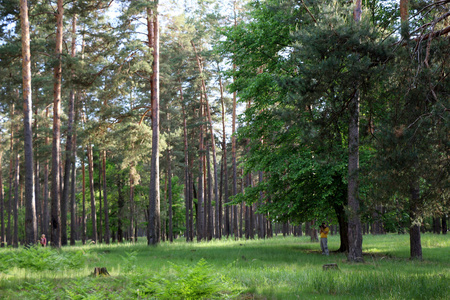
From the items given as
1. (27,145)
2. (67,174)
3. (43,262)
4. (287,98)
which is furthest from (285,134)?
(67,174)

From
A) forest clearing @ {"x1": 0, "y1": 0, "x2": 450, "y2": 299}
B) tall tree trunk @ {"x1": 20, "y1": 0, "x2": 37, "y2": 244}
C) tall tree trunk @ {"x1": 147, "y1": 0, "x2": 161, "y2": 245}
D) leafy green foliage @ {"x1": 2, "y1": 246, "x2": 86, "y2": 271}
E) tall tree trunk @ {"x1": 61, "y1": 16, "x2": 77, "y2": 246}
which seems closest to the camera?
forest clearing @ {"x1": 0, "y1": 0, "x2": 450, "y2": 299}

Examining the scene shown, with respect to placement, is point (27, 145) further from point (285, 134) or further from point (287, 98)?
point (287, 98)

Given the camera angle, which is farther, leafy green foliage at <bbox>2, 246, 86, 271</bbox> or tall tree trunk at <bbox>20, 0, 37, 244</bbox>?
tall tree trunk at <bbox>20, 0, 37, 244</bbox>

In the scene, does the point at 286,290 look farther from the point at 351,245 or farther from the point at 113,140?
the point at 113,140

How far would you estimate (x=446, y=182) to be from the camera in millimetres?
7898

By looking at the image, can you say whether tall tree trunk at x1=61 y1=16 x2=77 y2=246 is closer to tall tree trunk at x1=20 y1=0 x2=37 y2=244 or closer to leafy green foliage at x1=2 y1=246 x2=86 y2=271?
tall tree trunk at x1=20 y1=0 x2=37 y2=244

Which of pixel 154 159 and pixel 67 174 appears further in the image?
pixel 67 174

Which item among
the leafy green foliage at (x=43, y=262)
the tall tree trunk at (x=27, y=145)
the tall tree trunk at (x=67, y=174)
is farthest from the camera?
the tall tree trunk at (x=67, y=174)

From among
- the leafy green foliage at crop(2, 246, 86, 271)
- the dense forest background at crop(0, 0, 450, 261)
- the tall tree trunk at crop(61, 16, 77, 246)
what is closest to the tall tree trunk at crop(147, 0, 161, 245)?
the dense forest background at crop(0, 0, 450, 261)

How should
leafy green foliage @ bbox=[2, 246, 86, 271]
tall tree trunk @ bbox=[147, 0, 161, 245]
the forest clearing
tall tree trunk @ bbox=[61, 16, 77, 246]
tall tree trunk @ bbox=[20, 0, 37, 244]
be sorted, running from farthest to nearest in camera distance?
tall tree trunk @ bbox=[61, 16, 77, 246], tall tree trunk @ bbox=[147, 0, 161, 245], tall tree trunk @ bbox=[20, 0, 37, 244], leafy green foliage @ bbox=[2, 246, 86, 271], the forest clearing

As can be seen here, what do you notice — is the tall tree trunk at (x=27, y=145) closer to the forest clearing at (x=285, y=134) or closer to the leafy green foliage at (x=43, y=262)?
the forest clearing at (x=285, y=134)

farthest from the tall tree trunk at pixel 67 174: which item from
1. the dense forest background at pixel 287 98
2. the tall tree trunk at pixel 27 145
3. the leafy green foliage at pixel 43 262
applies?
the leafy green foliage at pixel 43 262

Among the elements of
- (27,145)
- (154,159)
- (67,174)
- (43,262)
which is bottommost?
(43,262)

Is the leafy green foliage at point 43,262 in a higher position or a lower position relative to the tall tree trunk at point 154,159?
lower
